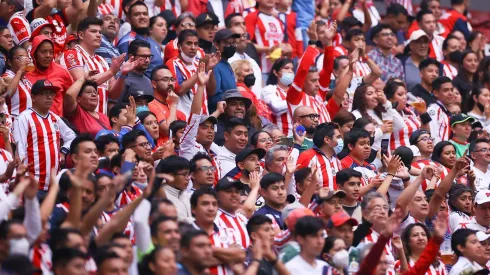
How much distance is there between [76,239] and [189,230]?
96 centimetres

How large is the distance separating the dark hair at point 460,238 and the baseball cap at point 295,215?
1709 mm

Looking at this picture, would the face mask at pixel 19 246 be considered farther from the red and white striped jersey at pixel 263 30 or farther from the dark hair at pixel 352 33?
the dark hair at pixel 352 33

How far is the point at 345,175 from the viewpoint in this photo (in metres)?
12.1

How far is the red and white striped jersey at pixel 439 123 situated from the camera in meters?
15.9

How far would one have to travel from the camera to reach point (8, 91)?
40.8ft

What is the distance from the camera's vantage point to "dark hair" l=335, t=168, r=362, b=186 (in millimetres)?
12133

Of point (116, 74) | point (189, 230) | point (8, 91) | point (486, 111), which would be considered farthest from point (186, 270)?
point (486, 111)

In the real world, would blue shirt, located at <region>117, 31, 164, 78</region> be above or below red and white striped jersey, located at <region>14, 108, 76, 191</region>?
below

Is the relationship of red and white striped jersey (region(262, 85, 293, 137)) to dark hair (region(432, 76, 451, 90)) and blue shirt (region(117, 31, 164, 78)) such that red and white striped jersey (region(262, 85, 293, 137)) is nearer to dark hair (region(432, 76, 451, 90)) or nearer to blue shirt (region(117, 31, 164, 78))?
blue shirt (region(117, 31, 164, 78))

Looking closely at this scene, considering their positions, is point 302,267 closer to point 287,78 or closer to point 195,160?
point 195,160

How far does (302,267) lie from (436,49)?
9.57 m

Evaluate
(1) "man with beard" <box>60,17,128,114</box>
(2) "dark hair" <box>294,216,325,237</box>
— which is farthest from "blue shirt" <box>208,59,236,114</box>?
(2) "dark hair" <box>294,216,325,237</box>

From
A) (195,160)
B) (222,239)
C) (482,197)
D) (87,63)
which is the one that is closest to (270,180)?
(195,160)

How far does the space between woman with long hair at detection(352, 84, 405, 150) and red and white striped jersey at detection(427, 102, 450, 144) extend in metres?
0.77
